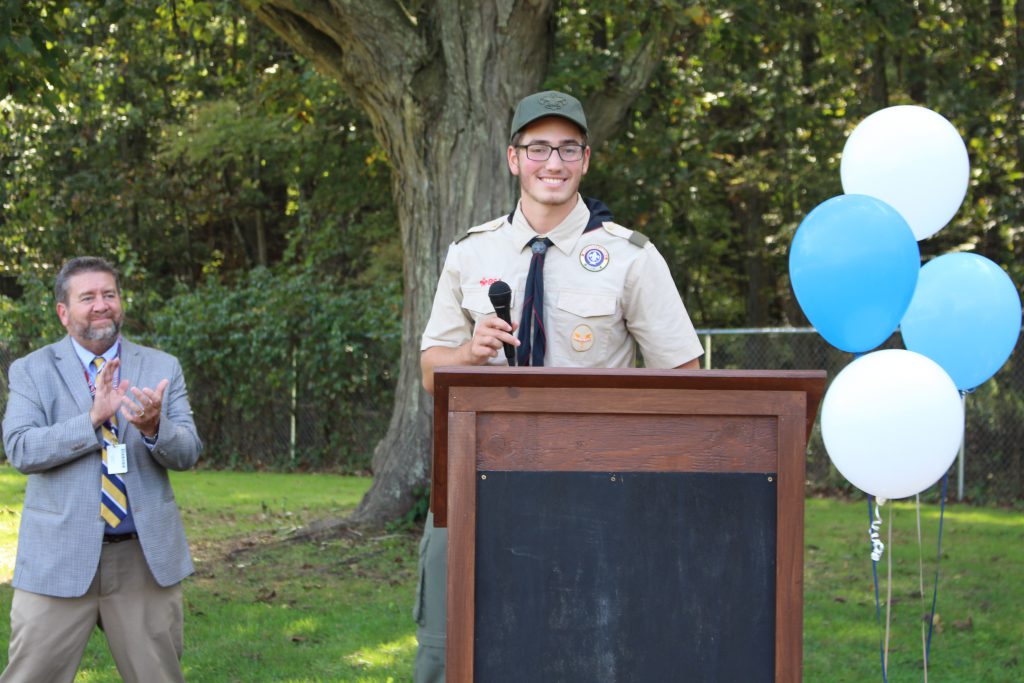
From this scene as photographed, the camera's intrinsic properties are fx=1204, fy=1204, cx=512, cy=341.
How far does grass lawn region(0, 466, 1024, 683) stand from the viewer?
21.0 ft

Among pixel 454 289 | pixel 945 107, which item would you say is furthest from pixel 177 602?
pixel 945 107

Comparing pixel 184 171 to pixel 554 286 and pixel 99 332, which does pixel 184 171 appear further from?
pixel 554 286

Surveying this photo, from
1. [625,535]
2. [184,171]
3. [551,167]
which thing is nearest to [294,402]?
[184,171]

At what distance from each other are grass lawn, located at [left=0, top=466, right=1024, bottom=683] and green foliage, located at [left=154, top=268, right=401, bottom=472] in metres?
3.95

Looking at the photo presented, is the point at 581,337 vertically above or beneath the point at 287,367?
above

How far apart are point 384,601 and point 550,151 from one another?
4.83m

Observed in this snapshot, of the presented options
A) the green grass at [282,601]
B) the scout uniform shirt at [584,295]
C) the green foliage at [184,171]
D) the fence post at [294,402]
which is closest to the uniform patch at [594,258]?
the scout uniform shirt at [584,295]

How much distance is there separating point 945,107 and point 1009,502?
20.4ft

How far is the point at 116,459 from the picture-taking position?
4535 millimetres

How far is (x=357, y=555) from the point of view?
908 cm

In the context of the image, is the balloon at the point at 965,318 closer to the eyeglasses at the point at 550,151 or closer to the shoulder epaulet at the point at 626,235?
the shoulder epaulet at the point at 626,235

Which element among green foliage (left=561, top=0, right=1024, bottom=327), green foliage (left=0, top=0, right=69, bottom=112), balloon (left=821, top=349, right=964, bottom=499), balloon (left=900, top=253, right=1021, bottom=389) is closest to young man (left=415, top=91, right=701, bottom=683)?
balloon (left=821, top=349, right=964, bottom=499)

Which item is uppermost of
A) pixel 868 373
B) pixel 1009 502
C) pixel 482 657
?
pixel 868 373

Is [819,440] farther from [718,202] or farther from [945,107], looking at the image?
[718,202]
